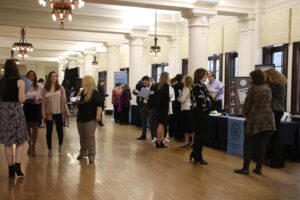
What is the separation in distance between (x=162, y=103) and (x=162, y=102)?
20 mm

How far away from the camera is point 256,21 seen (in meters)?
9.66

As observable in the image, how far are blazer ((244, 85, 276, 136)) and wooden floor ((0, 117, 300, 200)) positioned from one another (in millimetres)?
711

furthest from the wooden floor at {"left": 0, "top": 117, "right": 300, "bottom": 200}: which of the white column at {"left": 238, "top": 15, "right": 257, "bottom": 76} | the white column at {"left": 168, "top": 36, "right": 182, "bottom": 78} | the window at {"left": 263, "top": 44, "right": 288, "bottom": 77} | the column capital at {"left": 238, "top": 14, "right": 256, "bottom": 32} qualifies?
the white column at {"left": 168, "top": 36, "right": 182, "bottom": 78}

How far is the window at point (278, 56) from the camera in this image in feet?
29.6

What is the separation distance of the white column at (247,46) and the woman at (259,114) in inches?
177

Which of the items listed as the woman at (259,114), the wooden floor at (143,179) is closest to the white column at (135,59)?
the wooden floor at (143,179)

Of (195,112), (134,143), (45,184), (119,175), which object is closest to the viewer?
(45,184)

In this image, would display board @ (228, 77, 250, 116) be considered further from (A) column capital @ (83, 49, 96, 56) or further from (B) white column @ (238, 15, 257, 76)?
(A) column capital @ (83, 49, 96, 56)

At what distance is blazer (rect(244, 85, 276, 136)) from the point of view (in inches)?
211

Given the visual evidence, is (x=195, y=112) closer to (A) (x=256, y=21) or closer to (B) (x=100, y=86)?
(A) (x=256, y=21)

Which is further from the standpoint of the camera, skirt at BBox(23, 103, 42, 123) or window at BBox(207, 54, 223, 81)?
window at BBox(207, 54, 223, 81)

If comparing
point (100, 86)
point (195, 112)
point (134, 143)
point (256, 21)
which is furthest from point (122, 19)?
point (195, 112)

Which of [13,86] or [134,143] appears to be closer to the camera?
[13,86]

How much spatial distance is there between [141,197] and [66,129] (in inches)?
285
